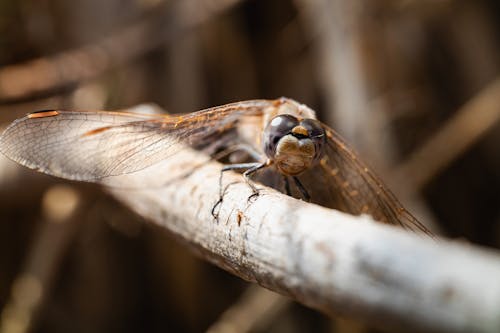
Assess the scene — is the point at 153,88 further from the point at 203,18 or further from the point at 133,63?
the point at 203,18

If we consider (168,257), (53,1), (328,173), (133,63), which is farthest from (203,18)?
(328,173)

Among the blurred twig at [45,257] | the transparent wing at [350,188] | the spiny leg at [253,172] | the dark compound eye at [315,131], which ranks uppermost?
the dark compound eye at [315,131]

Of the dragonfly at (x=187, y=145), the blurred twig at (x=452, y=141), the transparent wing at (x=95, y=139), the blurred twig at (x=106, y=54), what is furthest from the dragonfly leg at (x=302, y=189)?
the blurred twig at (x=106, y=54)

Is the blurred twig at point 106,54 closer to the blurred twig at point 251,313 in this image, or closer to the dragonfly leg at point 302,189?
the blurred twig at point 251,313

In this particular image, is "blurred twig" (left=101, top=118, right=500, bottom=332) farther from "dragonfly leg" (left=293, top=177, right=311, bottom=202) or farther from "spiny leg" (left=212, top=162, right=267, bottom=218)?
"dragonfly leg" (left=293, top=177, right=311, bottom=202)

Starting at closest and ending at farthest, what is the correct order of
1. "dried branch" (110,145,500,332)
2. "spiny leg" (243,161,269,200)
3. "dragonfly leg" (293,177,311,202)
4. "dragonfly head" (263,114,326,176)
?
"dried branch" (110,145,500,332) < "spiny leg" (243,161,269,200) < "dragonfly head" (263,114,326,176) < "dragonfly leg" (293,177,311,202)

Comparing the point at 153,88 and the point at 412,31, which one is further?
the point at 412,31

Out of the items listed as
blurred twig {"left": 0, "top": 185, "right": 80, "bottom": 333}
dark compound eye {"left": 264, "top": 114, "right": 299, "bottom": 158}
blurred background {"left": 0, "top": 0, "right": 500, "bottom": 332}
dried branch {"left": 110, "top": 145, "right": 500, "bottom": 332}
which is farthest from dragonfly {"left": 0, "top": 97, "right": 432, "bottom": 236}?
blurred background {"left": 0, "top": 0, "right": 500, "bottom": 332}
